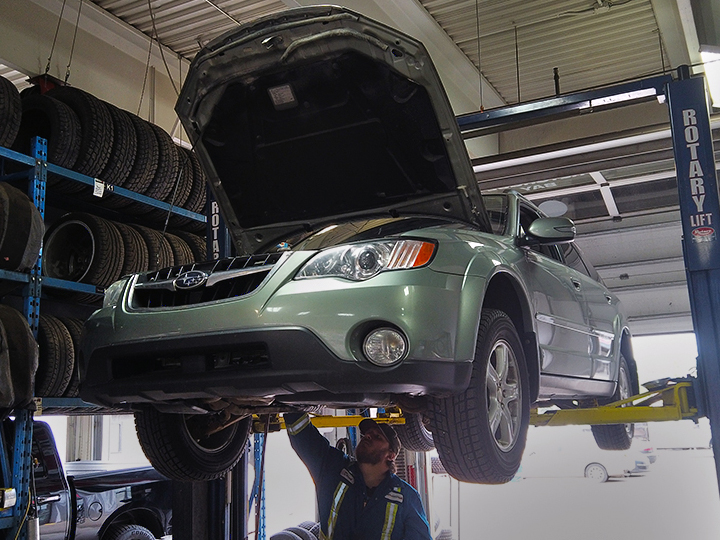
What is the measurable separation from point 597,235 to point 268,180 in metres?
6.50

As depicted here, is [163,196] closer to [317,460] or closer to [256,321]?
[317,460]

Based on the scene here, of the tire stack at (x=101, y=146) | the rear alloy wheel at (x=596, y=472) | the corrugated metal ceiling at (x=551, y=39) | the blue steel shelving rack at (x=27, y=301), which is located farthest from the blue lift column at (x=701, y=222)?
the rear alloy wheel at (x=596, y=472)

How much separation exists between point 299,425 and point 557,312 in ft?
5.40

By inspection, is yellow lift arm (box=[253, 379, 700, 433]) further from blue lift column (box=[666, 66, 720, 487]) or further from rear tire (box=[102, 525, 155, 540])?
rear tire (box=[102, 525, 155, 540])

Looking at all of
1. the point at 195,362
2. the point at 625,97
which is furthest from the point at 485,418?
the point at 625,97

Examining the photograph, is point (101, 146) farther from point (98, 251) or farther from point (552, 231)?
point (552, 231)

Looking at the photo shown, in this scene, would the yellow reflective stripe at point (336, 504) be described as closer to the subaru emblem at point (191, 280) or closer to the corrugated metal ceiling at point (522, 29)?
the subaru emblem at point (191, 280)

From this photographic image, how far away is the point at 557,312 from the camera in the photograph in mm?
3738

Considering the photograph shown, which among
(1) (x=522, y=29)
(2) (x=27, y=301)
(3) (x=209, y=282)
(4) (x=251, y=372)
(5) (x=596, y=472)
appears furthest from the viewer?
(5) (x=596, y=472)

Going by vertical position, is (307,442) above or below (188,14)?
below

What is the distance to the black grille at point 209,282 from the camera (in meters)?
2.77

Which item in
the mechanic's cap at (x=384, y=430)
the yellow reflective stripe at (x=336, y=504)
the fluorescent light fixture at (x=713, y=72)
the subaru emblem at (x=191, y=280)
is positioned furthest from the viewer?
the fluorescent light fixture at (x=713, y=72)

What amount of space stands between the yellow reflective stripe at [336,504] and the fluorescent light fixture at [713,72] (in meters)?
3.51

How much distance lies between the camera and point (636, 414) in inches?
147
